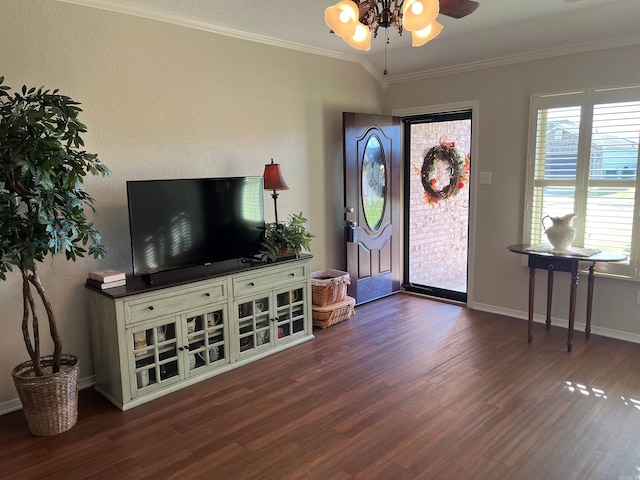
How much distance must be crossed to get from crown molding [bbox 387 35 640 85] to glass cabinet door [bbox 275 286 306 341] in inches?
104

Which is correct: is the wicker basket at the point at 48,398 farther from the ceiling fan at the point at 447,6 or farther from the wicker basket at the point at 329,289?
the ceiling fan at the point at 447,6

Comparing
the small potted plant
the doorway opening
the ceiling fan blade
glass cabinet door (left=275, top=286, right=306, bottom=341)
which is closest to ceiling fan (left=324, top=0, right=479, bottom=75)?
the ceiling fan blade

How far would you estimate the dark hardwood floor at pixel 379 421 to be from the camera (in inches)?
94.5

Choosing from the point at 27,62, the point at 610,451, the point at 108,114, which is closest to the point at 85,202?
the point at 108,114

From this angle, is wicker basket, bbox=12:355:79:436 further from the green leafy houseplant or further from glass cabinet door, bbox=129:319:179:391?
the green leafy houseplant

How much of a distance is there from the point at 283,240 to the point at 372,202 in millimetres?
1466

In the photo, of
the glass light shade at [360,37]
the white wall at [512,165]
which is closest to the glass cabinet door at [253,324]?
the glass light shade at [360,37]

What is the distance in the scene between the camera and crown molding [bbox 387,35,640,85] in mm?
3785

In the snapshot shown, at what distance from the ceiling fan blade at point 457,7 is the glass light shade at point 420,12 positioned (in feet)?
1.11

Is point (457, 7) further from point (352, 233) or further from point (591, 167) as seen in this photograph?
point (352, 233)

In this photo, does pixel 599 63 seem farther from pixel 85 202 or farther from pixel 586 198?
pixel 85 202

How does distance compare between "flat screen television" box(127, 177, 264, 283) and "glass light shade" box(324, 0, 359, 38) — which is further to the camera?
"flat screen television" box(127, 177, 264, 283)

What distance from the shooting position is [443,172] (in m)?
5.20

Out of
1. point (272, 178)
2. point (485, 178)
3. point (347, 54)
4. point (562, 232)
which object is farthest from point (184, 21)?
point (562, 232)
